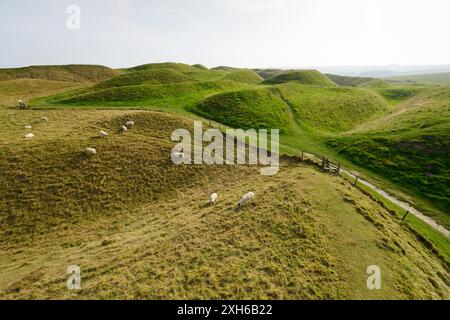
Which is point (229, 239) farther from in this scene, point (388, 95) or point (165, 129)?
point (388, 95)

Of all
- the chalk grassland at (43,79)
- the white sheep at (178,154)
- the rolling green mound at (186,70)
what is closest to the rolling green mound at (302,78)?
the rolling green mound at (186,70)

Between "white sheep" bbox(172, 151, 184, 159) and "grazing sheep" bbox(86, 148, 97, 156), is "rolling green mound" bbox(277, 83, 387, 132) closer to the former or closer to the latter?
"white sheep" bbox(172, 151, 184, 159)

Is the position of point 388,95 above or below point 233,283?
above

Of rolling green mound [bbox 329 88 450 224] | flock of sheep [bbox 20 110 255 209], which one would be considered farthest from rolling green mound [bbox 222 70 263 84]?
flock of sheep [bbox 20 110 255 209]

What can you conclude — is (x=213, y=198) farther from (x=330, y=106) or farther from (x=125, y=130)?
(x=330, y=106)

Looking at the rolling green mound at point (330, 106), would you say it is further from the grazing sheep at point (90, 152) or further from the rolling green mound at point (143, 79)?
the grazing sheep at point (90, 152)
